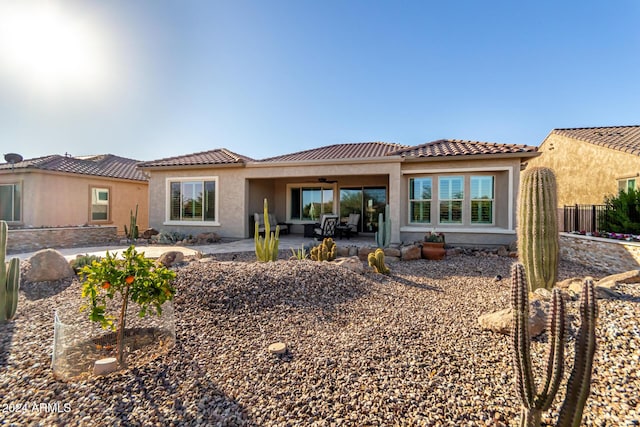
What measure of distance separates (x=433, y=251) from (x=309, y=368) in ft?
23.8

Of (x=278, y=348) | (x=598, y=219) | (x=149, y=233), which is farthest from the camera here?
(x=149, y=233)

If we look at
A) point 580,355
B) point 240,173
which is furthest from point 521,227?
point 240,173

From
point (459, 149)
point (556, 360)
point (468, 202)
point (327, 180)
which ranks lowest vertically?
point (556, 360)

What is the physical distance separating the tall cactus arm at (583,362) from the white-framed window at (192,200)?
13.1 m

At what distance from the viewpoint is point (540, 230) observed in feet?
17.4

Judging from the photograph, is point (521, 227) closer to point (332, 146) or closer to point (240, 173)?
point (240, 173)

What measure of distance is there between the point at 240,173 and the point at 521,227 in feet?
35.0

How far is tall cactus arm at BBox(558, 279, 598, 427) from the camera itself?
1901mm

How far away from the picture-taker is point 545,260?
5281 millimetres

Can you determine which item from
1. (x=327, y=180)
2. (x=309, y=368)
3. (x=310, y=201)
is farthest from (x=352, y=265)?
(x=310, y=201)

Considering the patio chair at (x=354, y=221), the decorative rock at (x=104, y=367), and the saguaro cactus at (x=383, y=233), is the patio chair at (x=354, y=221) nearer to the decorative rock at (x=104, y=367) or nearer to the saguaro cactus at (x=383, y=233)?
the saguaro cactus at (x=383, y=233)

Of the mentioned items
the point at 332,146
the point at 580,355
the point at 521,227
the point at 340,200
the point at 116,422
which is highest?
the point at 332,146

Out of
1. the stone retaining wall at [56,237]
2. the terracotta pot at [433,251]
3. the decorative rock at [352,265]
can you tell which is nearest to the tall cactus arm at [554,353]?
the decorative rock at [352,265]

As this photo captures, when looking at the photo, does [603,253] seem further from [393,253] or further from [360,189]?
[360,189]
